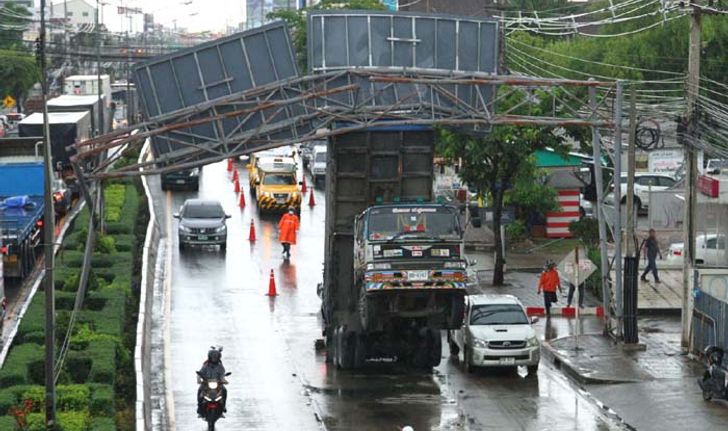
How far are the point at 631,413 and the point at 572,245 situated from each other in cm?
2150

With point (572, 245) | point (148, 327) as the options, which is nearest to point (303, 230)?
point (572, 245)

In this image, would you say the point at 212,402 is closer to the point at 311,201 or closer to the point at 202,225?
the point at 202,225

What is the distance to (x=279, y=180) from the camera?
5756 centimetres

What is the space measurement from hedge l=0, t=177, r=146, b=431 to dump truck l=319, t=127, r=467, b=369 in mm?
4407

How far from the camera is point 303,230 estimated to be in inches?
2094

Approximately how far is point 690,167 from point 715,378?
5954mm

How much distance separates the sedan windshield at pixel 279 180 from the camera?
57.3 m

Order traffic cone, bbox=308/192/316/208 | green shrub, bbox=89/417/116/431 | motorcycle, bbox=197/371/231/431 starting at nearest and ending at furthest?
1. green shrub, bbox=89/417/116/431
2. motorcycle, bbox=197/371/231/431
3. traffic cone, bbox=308/192/316/208

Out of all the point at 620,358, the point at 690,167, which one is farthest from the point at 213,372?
the point at 690,167

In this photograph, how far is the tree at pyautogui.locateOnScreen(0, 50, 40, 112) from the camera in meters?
109

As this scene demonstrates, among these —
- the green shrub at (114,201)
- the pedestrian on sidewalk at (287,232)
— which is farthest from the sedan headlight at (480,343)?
the green shrub at (114,201)

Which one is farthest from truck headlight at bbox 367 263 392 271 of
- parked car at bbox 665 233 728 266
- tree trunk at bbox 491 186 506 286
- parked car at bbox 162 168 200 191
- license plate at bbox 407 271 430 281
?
parked car at bbox 162 168 200 191

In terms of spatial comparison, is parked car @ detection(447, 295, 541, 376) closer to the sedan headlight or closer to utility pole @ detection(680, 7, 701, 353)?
the sedan headlight

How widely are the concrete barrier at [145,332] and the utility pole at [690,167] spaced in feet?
37.2
